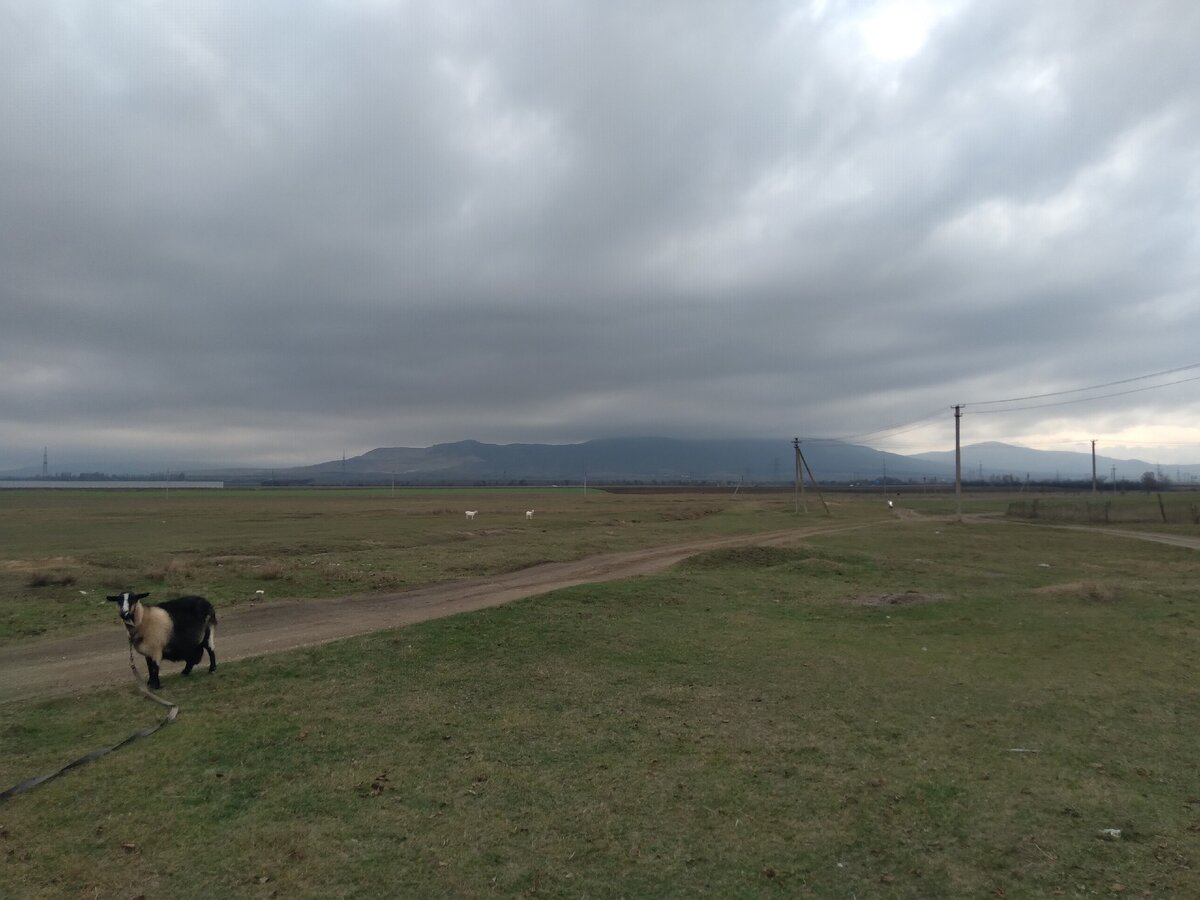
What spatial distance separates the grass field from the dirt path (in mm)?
1312

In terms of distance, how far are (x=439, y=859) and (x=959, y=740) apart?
21.3 ft

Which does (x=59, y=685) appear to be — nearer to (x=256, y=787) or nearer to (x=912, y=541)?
(x=256, y=787)

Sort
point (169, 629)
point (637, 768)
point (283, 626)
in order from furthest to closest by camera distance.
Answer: point (283, 626) → point (169, 629) → point (637, 768)

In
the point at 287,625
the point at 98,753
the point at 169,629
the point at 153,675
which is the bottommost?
the point at 287,625

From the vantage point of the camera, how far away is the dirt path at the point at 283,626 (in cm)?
1102

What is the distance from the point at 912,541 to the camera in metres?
37.8

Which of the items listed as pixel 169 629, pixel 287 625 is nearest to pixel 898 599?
pixel 287 625

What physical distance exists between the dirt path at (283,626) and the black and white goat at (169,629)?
32.6 inches

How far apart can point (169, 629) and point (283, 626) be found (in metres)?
4.86

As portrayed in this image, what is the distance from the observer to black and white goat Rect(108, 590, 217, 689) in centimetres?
1005

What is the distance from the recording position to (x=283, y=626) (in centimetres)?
1517

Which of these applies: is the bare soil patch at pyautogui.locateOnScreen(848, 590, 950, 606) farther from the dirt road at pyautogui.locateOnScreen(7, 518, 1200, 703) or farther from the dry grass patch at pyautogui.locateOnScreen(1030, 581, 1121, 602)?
the dirt road at pyautogui.locateOnScreen(7, 518, 1200, 703)

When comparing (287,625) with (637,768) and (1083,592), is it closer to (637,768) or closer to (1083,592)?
(637,768)

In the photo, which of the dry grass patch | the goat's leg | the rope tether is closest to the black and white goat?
the goat's leg
